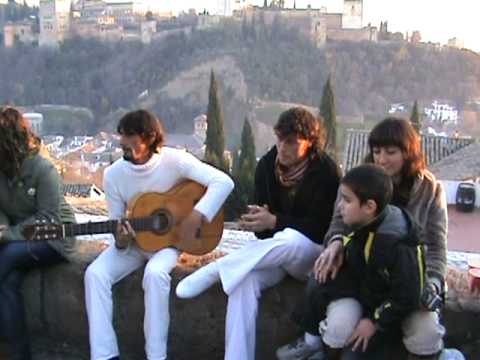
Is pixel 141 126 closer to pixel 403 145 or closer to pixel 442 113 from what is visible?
pixel 403 145

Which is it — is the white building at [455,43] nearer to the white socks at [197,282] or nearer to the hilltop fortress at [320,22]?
the hilltop fortress at [320,22]

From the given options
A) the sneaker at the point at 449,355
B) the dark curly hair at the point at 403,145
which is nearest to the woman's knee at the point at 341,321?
the sneaker at the point at 449,355

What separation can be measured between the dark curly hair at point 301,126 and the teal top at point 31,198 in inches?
40.8

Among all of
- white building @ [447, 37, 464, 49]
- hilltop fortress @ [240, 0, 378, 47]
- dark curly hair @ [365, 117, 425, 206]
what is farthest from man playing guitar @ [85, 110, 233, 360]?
white building @ [447, 37, 464, 49]

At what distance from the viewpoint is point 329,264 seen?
259 cm

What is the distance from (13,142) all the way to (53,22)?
94559 millimetres

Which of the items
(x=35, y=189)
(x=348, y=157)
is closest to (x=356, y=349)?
(x=35, y=189)

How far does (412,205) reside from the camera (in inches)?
109

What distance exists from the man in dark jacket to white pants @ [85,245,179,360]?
103 millimetres

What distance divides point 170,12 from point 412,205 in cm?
10910

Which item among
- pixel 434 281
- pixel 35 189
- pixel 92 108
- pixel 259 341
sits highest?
pixel 35 189

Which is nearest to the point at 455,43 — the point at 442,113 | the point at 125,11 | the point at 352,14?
the point at 352,14

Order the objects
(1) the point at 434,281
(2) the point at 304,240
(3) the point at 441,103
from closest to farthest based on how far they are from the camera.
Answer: (1) the point at 434,281
(2) the point at 304,240
(3) the point at 441,103

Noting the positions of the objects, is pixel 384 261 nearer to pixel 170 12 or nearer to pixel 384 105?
pixel 384 105
